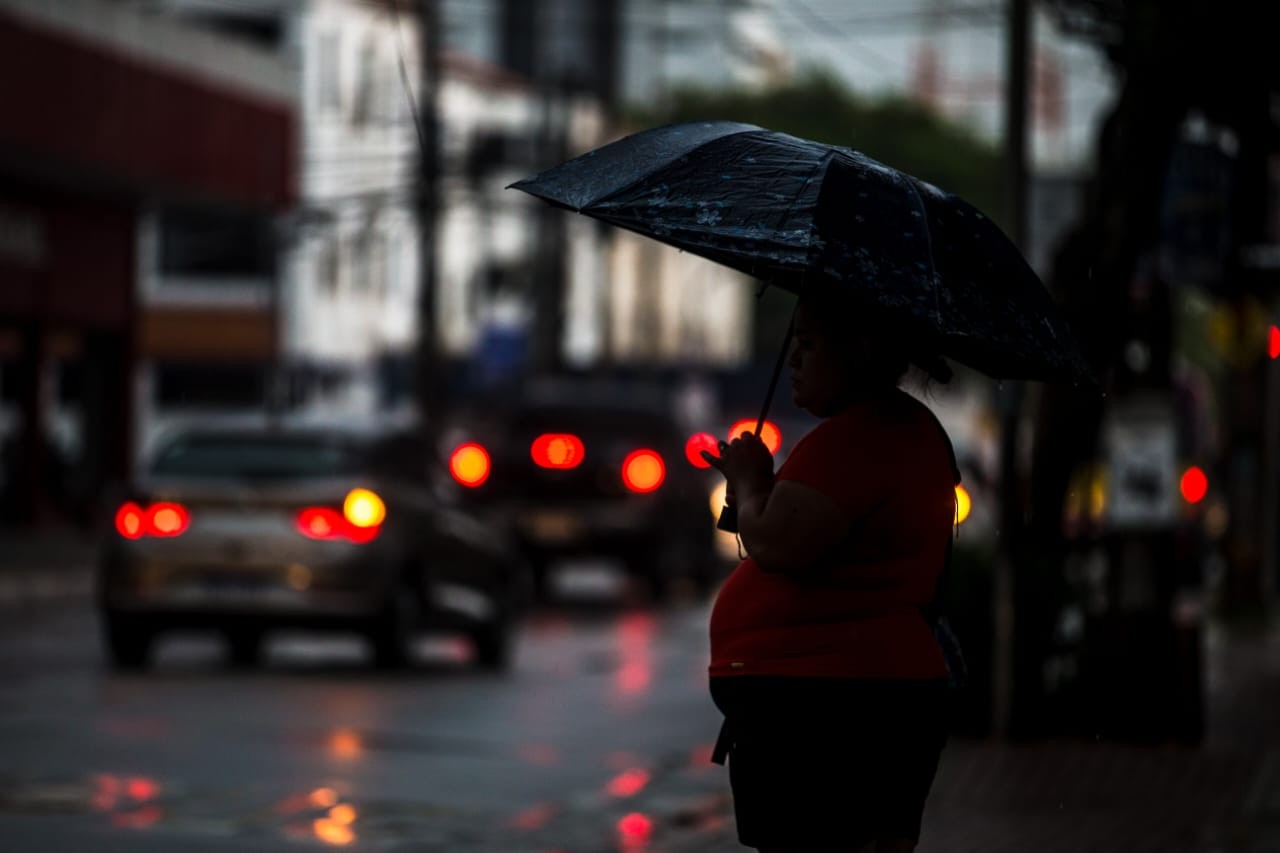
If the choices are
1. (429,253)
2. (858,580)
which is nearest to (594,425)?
(429,253)

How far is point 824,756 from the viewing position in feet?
16.6

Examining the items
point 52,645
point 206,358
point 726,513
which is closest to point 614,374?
point 206,358

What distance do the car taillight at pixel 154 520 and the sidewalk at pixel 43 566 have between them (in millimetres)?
8737

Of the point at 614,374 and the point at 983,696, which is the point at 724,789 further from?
the point at 614,374

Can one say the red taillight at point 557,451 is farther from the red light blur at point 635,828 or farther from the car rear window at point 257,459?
the red light blur at point 635,828

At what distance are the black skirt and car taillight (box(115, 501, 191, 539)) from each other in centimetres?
1177

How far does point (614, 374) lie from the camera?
6325 cm

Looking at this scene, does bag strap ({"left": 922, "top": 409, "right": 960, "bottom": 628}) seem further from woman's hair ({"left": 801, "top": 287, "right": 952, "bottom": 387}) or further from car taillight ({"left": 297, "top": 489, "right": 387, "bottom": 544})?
car taillight ({"left": 297, "top": 489, "right": 387, "bottom": 544})

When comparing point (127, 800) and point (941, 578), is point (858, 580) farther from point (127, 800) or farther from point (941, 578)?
point (127, 800)

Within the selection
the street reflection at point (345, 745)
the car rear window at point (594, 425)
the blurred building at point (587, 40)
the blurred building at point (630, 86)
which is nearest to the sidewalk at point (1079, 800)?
the street reflection at point (345, 745)

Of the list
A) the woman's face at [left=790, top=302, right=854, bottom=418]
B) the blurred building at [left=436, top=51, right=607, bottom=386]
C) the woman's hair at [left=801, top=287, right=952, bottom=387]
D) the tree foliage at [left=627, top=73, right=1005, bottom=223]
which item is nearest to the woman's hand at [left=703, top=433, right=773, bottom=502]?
the woman's face at [left=790, top=302, right=854, bottom=418]

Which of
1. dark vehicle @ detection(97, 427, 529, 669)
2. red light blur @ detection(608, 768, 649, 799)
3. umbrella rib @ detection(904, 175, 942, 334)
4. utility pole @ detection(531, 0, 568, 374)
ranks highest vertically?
utility pole @ detection(531, 0, 568, 374)

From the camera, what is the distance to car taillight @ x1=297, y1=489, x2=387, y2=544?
16.6 meters

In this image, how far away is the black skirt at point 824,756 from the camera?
5062mm
